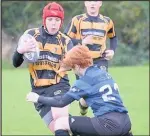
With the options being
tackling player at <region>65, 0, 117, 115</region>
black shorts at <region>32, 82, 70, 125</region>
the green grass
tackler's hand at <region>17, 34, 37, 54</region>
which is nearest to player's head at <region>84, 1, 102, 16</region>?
tackling player at <region>65, 0, 117, 115</region>

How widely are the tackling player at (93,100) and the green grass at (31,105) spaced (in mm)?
4221

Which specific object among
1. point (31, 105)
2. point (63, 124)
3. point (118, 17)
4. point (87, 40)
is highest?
point (118, 17)

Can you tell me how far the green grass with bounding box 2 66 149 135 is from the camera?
10352 millimetres

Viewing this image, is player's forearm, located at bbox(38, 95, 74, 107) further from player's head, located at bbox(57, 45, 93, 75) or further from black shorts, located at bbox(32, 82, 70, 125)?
black shorts, located at bbox(32, 82, 70, 125)

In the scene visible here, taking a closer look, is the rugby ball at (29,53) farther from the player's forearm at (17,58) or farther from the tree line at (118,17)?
the tree line at (118,17)

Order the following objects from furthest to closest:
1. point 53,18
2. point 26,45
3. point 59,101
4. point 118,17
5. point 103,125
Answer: point 118,17, point 53,18, point 26,45, point 59,101, point 103,125

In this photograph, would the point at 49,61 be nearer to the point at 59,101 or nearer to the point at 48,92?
the point at 48,92

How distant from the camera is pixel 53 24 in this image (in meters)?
6.70

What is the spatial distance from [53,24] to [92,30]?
1869mm

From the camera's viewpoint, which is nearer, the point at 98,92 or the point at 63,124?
the point at 98,92

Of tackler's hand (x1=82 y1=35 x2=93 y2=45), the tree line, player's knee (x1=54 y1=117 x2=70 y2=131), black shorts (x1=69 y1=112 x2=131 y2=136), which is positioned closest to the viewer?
black shorts (x1=69 y1=112 x2=131 y2=136)

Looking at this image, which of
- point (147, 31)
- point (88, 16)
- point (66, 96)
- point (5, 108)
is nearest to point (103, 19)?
point (88, 16)

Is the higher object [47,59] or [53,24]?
[53,24]

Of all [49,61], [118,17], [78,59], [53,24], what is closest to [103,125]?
[78,59]
